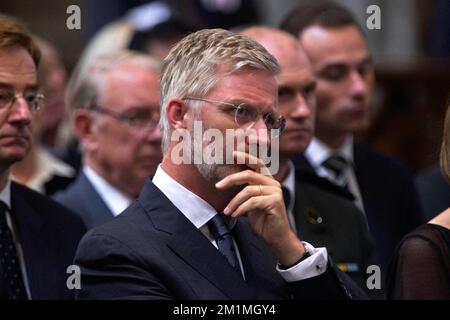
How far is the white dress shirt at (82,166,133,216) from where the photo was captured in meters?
5.18

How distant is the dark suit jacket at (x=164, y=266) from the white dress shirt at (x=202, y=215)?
0.02m

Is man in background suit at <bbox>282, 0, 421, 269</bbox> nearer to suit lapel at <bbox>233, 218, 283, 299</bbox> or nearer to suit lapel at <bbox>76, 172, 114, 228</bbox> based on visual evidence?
suit lapel at <bbox>76, 172, 114, 228</bbox>

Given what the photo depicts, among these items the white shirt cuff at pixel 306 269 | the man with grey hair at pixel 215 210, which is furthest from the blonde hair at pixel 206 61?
the white shirt cuff at pixel 306 269

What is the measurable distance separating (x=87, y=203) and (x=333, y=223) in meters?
1.16

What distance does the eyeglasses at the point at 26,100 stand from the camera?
3.93m

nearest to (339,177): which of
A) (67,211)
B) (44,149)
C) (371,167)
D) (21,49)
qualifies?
(371,167)

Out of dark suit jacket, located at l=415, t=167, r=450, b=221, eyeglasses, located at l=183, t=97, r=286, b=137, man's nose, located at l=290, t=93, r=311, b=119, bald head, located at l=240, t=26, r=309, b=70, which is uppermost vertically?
eyeglasses, located at l=183, t=97, r=286, b=137

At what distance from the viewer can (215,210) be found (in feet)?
11.6

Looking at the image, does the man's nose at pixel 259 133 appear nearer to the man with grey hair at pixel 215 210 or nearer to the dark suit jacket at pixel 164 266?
the man with grey hair at pixel 215 210

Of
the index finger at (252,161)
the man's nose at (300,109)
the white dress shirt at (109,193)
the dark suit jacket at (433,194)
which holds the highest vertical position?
the index finger at (252,161)

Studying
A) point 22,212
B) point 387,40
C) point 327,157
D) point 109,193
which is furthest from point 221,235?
point 387,40

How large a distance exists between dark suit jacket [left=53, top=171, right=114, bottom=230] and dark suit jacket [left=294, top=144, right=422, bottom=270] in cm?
121

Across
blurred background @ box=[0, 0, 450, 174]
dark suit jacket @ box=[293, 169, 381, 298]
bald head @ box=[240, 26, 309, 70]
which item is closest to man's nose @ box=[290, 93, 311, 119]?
bald head @ box=[240, 26, 309, 70]

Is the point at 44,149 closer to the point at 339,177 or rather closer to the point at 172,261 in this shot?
the point at 339,177
